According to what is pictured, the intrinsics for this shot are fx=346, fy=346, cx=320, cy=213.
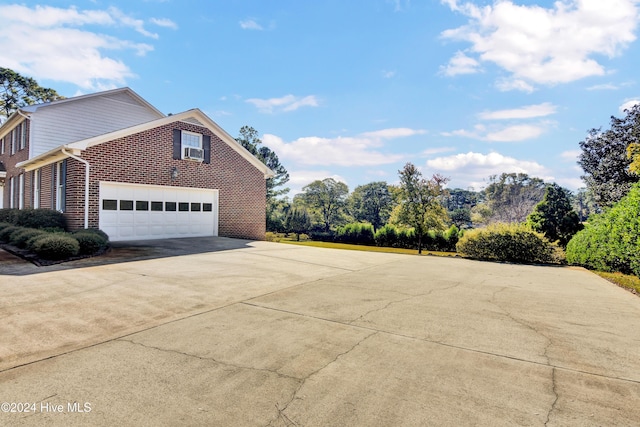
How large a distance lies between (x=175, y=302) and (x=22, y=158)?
63.4 ft

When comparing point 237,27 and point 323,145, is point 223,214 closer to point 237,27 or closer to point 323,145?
point 237,27

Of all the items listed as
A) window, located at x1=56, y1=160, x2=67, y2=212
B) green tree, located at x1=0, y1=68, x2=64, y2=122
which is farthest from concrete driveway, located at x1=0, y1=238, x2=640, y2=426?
green tree, located at x1=0, y1=68, x2=64, y2=122

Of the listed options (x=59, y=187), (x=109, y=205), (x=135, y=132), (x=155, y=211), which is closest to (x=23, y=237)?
(x=109, y=205)

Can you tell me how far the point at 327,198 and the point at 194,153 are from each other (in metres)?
30.4

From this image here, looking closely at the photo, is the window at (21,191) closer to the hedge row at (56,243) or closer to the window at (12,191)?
the window at (12,191)

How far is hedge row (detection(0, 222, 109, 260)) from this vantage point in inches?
335

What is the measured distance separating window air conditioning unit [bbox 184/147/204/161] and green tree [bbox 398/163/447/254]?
497 inches

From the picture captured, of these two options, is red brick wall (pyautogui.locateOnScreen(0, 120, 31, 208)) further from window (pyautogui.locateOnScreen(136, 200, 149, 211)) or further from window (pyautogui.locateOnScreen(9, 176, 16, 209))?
window (pyautogui.locateOnScreen(136, 200, 149, 211))

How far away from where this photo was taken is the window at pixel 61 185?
13133 mm

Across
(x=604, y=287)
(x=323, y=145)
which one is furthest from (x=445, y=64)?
(x=323, y=145)

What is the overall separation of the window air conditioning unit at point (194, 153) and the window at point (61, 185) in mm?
4470

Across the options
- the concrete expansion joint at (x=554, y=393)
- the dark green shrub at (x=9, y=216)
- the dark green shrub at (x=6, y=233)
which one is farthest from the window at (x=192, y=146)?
the concrete expansion joint at (x=554, y=393)

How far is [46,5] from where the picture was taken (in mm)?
11195

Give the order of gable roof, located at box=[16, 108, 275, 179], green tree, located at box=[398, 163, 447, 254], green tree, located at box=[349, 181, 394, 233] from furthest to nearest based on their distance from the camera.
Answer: green tree, located at box=[349, 181, 394, 233], green tree, located at box=[398, 163, 447, 254], gable roof, located at box=[16, 108, 275, 179]
